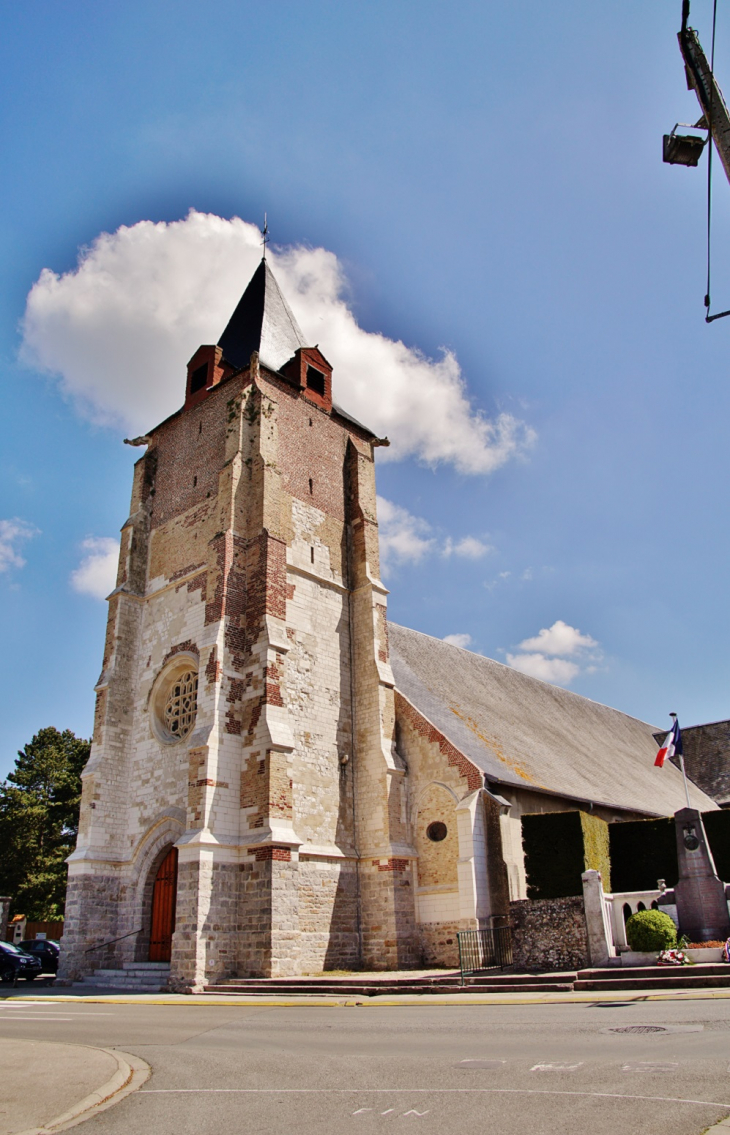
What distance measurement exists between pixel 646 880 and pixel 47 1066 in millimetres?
15989

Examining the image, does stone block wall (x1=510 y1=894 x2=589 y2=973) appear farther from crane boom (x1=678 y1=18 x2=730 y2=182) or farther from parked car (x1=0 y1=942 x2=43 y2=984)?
parked car (x1=0 y1=942 x2=43 y2=984)

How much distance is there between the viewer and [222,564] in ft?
61.5

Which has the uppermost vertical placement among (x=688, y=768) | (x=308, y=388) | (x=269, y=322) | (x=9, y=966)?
(x=269, y=322)

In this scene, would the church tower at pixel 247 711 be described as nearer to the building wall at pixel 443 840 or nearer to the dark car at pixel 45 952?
the building wall at pixel 443 840

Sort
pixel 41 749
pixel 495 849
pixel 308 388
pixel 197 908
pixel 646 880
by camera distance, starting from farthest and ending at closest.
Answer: pixel 41 749 < pixel 308 388 < pixel 646 880 < pixel 495 849 < pixel 197 908

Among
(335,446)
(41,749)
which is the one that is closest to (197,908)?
(335,446)

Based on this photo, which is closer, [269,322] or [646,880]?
[646,880]

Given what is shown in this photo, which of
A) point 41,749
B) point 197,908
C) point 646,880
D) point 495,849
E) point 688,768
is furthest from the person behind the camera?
point 41,749

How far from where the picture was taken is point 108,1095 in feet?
19.1

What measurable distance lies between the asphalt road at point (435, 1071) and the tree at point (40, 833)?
26278 millimetres

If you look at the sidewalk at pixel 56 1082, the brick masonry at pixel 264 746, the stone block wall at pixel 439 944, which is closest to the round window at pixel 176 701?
the brick masonry at pixel 264 746

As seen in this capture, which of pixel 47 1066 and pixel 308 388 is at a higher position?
pixel 308 388

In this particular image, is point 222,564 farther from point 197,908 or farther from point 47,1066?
point 47,1066

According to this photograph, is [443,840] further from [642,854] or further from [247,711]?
[247,711]
